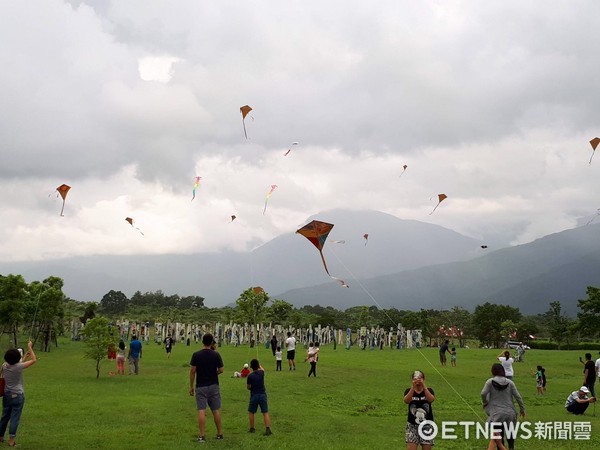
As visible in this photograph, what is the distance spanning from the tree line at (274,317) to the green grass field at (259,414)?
396cm

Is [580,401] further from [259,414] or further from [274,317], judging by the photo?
[274,317]

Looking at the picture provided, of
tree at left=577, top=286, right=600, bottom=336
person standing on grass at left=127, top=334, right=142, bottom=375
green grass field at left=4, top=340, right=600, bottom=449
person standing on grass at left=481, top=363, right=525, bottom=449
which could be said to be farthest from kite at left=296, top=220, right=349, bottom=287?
tree at left=577, top=286, right=600, bottom=336

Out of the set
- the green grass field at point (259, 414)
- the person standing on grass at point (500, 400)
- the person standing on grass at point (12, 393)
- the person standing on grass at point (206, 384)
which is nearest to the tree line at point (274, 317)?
the green grass field at point (259, 414)

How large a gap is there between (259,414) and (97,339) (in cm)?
1212

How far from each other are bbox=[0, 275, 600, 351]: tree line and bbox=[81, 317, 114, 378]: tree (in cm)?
1267

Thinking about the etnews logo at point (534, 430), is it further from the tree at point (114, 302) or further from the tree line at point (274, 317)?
the tree at point (114, 302)

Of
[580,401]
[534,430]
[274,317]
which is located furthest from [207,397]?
[274,317]

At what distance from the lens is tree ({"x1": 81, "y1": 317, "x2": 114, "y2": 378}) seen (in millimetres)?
22422

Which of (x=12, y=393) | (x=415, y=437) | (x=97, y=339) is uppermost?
(x=12, y=393)

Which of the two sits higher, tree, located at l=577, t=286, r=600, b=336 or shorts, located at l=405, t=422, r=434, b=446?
tree, located at l=577, t=286, r=600, b=336

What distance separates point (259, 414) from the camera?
13.6 m

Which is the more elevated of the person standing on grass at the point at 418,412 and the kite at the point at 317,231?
the kite at the point at 317,231

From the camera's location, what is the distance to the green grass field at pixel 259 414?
427 inches

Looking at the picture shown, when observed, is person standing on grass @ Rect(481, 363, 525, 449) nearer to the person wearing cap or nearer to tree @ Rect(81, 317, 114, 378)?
the person wearing cap
